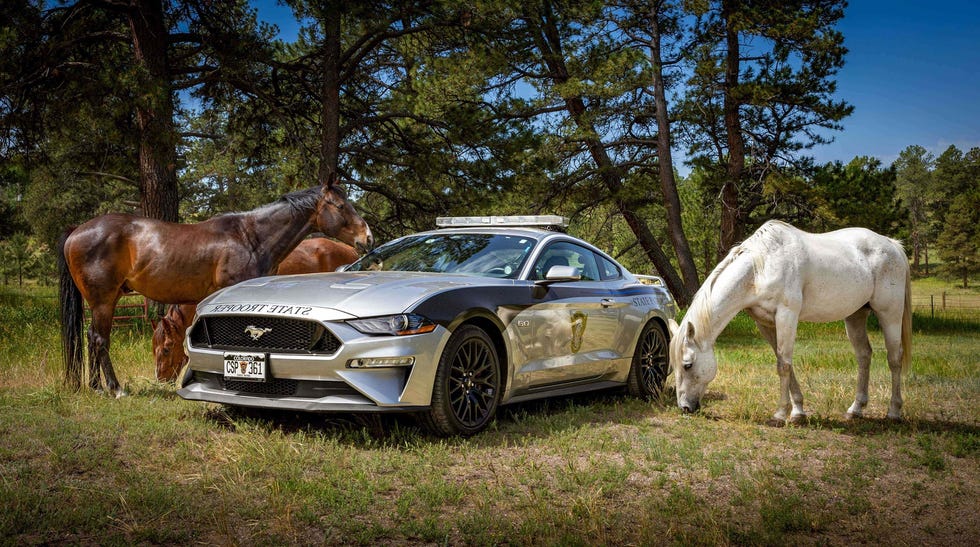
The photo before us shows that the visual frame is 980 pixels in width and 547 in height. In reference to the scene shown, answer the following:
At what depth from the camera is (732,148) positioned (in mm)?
21141

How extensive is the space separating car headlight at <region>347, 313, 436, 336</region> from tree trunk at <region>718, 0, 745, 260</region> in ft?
53.0

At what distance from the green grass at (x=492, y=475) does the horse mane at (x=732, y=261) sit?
0.90 meters

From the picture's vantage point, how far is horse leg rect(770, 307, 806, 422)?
274 inches

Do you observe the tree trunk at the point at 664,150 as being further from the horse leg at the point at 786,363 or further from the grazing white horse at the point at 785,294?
the horse leg at the point at 786,363

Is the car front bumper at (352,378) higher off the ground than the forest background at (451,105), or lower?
lower

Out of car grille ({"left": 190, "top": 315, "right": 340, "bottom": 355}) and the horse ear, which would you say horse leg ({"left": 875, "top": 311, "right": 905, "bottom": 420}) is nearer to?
car grille ({"left": 190, "top": 315, "right": 340, "bottom": 355})

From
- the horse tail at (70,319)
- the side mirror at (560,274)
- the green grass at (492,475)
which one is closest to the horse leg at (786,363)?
the green grass at (492,475)

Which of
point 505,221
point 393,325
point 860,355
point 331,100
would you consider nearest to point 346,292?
point 393,325

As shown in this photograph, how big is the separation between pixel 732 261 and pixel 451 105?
11.7 meters

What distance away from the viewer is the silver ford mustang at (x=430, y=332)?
5.45m

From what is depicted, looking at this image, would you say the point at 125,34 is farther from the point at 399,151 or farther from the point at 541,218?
the point at 541,218

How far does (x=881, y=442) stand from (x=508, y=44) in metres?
11.2

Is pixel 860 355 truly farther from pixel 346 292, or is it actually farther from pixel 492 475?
pixel 346 292

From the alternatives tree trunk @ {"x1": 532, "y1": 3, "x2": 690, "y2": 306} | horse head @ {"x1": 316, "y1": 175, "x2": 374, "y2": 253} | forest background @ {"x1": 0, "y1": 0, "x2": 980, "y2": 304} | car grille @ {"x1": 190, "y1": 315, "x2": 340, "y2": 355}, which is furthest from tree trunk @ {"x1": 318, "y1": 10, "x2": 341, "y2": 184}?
car grille @ {"x1": 190, "y1": 315, "x2": 340, "y2": 355}
